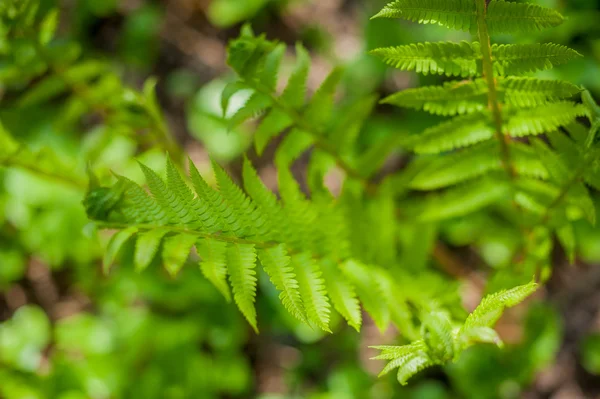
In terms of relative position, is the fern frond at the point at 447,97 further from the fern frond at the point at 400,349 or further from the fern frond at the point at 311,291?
the fern frond at the point at 400,349

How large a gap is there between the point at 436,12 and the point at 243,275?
0.77 metres

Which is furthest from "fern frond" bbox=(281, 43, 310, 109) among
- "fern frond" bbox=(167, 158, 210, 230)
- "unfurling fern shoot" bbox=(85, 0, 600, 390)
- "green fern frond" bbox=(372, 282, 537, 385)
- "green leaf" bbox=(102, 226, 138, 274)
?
"green fern frond" bbox=(372, 282, 537, 385)

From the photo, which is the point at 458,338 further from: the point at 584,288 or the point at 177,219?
the point at 584,288

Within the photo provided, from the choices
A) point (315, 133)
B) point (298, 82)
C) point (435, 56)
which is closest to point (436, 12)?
point (435, 56)

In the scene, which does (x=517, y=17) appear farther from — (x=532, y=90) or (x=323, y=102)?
(x=323, y=102)

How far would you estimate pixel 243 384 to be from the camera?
2.74 metres

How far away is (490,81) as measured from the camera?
4.81ft

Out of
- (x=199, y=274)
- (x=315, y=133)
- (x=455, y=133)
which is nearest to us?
(x=455, y=133)

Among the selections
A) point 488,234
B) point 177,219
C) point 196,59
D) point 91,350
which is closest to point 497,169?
point 488,234

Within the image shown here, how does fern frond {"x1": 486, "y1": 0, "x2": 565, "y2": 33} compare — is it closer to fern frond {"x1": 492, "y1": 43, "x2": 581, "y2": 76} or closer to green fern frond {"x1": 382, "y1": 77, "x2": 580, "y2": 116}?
fern frond {"x1": 492, "y1": 43, "x2": 581, "y2": 76}

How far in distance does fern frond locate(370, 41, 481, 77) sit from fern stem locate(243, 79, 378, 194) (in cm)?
48

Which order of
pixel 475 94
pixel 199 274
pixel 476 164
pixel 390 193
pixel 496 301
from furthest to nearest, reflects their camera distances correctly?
1. pixel 199 274
2. pixel 390 193
3. pixel 476 164
4. pixel 475 94
5. pixel 496 301

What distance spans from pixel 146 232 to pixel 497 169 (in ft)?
3.93

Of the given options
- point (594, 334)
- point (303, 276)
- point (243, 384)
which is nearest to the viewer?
point (303, 276)
